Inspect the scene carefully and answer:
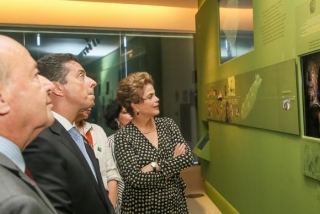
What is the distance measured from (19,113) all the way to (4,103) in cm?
5

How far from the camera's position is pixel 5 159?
0.73 m

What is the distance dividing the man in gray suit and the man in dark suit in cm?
35

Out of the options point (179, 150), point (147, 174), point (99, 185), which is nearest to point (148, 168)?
point (147, 174)

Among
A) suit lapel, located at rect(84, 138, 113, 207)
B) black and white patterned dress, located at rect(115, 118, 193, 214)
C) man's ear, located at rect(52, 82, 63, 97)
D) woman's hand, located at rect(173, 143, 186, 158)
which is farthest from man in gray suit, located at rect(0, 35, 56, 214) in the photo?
woman's hand, located at rect(173, 143, 186, 158)

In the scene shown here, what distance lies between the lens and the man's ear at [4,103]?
0.80 meters

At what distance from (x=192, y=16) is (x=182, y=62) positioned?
868 millimetres

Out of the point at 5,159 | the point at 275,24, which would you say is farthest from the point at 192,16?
the point at 5,159

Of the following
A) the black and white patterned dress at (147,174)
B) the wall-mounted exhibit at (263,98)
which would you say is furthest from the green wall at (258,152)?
the black and white patterned dress at (147,174)

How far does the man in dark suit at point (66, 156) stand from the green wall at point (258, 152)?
52.9 inches

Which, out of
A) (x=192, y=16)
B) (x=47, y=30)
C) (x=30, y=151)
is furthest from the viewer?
(x=192, y=16)

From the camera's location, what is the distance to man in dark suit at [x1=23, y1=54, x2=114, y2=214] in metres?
1.20

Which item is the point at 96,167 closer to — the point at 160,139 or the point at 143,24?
the point at 160,139

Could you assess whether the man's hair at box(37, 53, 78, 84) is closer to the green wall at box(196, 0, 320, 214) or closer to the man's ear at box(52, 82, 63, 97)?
the man's ear at box(52, 82, 63, 97)

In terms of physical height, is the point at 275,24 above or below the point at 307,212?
above
